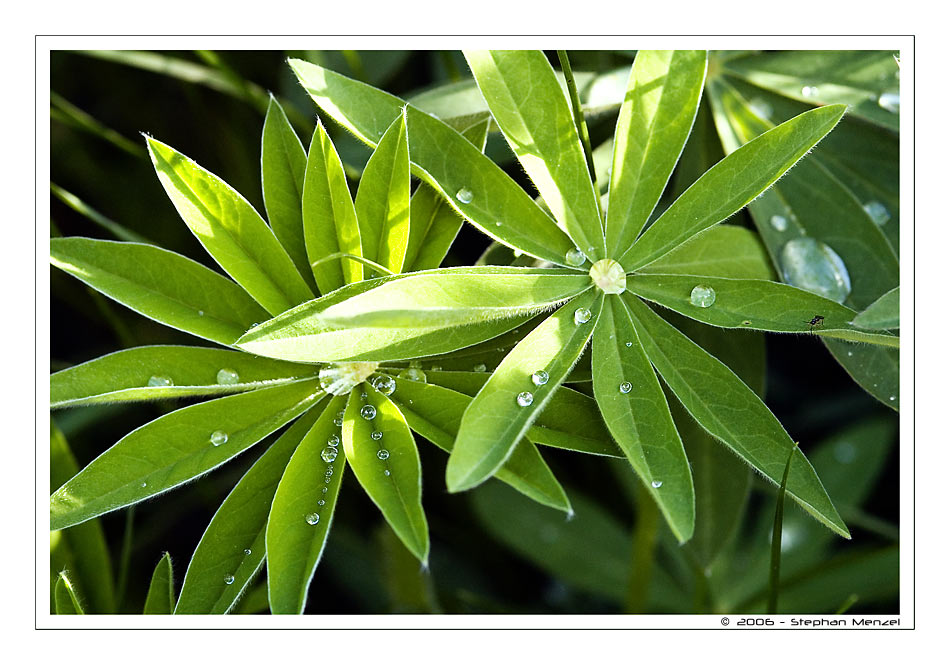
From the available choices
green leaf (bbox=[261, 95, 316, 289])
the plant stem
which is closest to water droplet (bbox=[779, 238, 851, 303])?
the plant stem

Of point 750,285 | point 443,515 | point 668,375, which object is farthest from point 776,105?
point 443,515

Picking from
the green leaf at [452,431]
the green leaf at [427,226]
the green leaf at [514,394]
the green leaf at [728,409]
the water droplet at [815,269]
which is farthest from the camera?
the water droplet at [815,269]

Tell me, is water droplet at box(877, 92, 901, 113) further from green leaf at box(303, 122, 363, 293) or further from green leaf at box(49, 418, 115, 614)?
green leaf at box(49, 418, 115, 614)

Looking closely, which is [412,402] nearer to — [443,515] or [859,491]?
[443,515]

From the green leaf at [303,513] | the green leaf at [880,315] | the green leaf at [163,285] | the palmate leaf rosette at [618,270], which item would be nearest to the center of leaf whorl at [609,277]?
the palmate leaf rosette at [618,270]

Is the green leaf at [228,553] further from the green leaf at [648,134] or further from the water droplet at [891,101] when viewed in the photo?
the water droplet at [891,101]

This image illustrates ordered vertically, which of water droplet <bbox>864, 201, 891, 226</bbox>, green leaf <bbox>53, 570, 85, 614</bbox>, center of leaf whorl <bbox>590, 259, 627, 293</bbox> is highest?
water droplet <bbox>864, 201, 891, 226</bbox>

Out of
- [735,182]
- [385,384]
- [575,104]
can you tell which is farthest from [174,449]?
[735,182]
